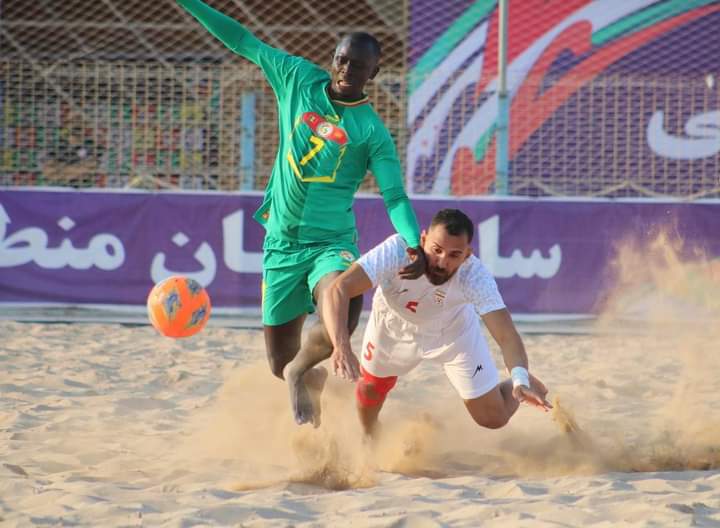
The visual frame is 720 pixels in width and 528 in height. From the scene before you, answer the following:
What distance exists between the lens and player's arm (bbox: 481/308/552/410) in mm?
3471

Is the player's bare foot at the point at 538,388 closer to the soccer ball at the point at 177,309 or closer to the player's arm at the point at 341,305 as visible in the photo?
the player's arm at the point at 341,305

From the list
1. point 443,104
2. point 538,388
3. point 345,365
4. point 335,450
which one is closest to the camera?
point 345,365

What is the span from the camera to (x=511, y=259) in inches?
338

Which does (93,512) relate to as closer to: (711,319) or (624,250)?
(711,319)

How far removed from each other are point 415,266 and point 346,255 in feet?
1.58

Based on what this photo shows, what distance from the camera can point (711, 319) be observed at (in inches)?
243

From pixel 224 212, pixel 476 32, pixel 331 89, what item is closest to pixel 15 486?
pixel 331 89

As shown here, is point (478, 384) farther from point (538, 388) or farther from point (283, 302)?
point (283, 302)

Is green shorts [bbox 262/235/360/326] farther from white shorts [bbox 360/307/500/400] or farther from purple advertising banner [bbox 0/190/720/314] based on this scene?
purple advertising banner [bbox 0/190/720/314]

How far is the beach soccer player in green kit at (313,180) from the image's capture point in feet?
13.1

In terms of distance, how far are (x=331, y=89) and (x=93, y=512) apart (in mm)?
1994

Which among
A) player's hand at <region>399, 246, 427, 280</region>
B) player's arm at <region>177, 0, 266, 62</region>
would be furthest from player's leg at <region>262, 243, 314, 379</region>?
player's arm at <region>177, 0, 266, 62</region>

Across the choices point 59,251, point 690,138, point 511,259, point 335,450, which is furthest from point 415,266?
point 690,138

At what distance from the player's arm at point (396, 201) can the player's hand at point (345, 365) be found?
1.52 ft
